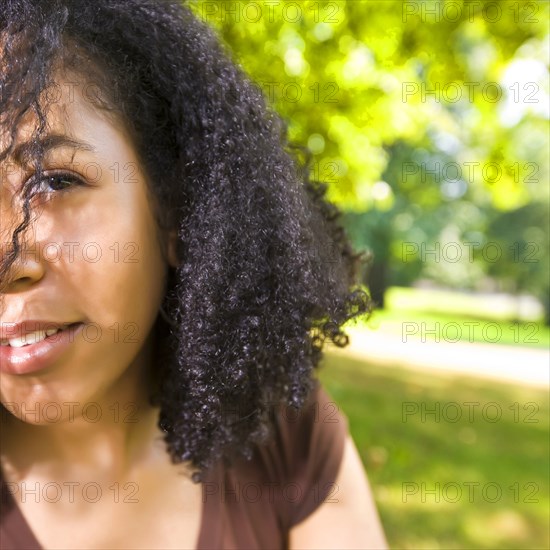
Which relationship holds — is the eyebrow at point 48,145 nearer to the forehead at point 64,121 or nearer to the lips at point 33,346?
the forehead at point 64,121

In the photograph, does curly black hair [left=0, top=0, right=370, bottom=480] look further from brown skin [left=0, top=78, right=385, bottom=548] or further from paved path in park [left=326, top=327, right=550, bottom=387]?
paved path in park [left=326, top=327, right=550, bottom=387]

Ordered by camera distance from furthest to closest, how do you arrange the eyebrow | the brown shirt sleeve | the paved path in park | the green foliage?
1. the paved path in park
2. the green foliage
3. the brown shirt sleeve
4. the eyebrow

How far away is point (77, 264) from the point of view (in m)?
1.21

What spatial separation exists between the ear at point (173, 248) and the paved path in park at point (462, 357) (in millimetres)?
6510

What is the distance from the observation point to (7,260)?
1.14 meters

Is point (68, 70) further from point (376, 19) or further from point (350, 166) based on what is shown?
point (350, 166)

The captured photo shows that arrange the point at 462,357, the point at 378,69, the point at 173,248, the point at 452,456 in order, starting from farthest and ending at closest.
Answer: the point at 462,357
the point at 452,456
the point at 378,69
the point at 173,248

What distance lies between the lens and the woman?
120cm

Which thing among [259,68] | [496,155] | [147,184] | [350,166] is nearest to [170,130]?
[147,184]

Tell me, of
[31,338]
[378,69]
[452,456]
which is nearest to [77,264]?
[31,338]

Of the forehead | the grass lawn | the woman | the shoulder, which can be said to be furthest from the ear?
the grass lawn

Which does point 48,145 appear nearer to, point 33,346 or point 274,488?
point 33,346

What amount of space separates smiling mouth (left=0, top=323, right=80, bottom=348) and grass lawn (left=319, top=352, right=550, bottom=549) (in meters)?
0.82

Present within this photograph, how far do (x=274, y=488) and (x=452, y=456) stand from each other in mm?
3839
